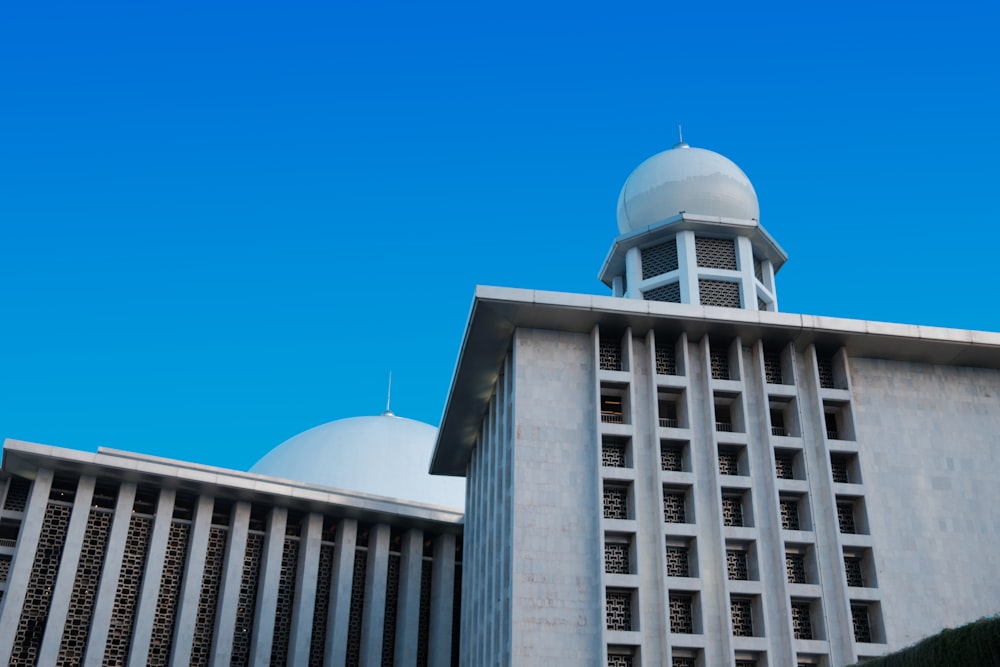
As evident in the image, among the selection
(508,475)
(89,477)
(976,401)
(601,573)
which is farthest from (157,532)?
(976,401)

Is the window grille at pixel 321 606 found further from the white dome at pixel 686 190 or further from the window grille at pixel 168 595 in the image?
the white dome at pixel 686 190

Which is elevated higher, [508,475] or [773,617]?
[508,475]

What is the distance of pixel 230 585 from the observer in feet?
95.0

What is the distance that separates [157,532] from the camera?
28.8 meters

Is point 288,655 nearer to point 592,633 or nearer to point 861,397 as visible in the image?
point 592,633

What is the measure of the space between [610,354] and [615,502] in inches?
143

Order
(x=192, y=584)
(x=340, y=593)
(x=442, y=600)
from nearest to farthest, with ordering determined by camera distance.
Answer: (x=192, y=584), (x=340, y=593), (x=442, y=600)

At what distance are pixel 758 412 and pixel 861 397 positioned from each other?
263 cm

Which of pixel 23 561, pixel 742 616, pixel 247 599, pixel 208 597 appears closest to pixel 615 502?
pixel 742 616

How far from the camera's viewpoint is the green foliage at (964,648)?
1119 cm

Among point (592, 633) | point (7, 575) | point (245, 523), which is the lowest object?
point (592, 633)

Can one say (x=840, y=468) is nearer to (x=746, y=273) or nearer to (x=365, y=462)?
(x=746, y=273)

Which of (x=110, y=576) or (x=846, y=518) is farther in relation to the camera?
(x=110, y=576)

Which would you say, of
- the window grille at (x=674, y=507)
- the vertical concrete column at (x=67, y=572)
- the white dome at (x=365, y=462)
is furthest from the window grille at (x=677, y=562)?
the vertical concrete column at (x=67, y=572)
